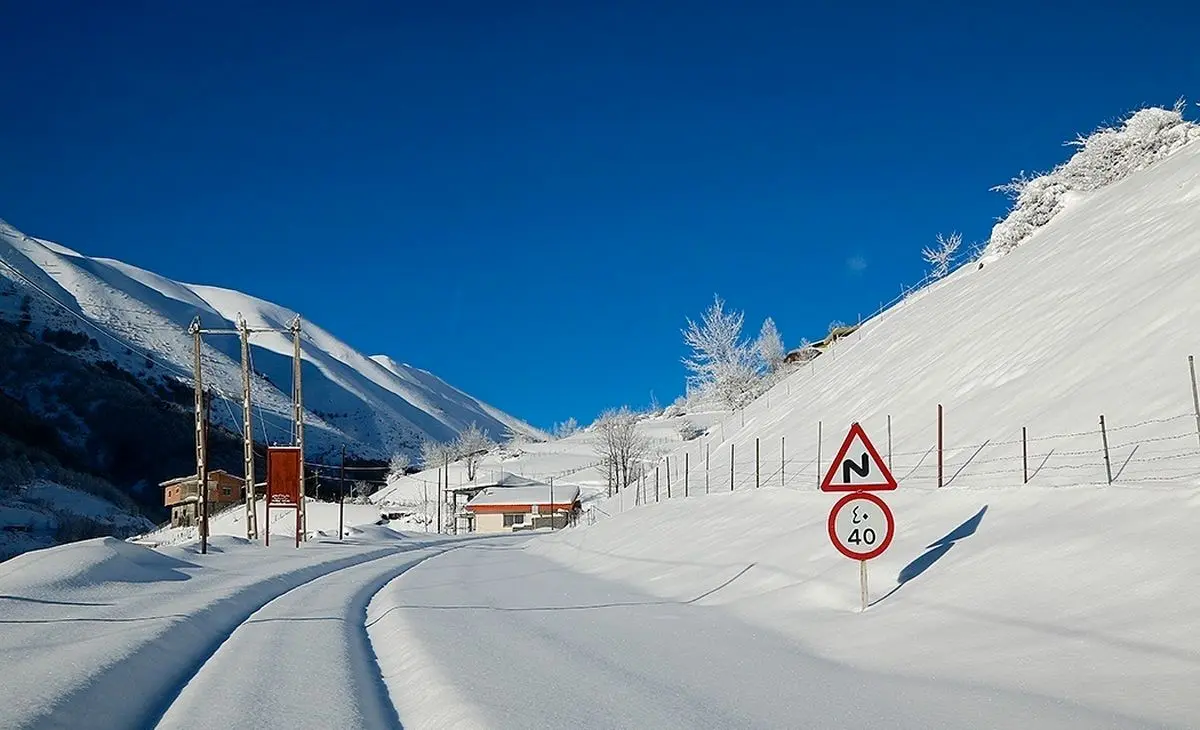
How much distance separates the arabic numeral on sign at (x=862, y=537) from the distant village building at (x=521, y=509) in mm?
76332

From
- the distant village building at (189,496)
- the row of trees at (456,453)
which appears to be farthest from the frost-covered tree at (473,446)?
the distant village building at (189,496)

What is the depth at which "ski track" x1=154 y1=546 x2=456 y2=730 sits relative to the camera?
742 cm

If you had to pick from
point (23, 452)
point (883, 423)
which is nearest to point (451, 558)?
point (883, 423)

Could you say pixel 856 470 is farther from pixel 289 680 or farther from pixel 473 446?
pixel 473 446

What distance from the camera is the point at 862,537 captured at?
10305 millimetres

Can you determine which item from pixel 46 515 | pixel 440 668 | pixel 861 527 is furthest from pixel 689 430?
pixel 440 668

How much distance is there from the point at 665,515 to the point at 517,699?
2100 centimetres

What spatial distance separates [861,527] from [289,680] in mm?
6110

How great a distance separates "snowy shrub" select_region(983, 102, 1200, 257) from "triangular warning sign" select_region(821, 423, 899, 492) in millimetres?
49031

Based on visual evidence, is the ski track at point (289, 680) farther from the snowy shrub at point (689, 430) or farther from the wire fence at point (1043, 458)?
the snowy shrub at point (689, 430)

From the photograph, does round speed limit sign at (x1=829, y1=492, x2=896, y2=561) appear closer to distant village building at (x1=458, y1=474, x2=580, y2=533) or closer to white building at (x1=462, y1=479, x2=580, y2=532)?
distant village building at (x1=458, y1=474, x2=580, y2=533)

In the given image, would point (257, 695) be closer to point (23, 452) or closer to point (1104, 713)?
point (1104, 713)

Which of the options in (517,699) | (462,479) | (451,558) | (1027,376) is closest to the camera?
(517,699)

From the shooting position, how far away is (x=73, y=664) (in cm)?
919
